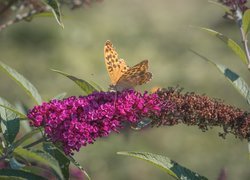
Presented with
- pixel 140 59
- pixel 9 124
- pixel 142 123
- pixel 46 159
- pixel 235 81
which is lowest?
pixel 140 59

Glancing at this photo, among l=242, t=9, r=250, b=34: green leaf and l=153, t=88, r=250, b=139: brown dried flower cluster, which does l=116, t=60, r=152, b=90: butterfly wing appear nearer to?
l=153, t=88, r=250, b=139: brown dried flower cluster

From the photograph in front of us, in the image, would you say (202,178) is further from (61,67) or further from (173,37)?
(173,37)

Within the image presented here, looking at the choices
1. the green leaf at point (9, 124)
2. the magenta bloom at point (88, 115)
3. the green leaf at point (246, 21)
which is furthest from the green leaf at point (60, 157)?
the green leaf at point (246, 21)

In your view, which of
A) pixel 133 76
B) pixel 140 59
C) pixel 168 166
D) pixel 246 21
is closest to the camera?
pixel 168 166

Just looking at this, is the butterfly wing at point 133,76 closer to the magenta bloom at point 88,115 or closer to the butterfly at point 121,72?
the butterfly at point 121,72

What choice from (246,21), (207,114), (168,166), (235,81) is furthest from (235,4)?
(168,166)

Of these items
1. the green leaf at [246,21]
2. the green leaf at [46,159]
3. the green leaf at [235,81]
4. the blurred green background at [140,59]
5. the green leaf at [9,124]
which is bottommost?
the blurred green background at [140,59]

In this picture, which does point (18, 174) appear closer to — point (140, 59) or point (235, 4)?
point (235, 4)

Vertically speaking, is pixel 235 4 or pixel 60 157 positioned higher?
pixel 235 4
